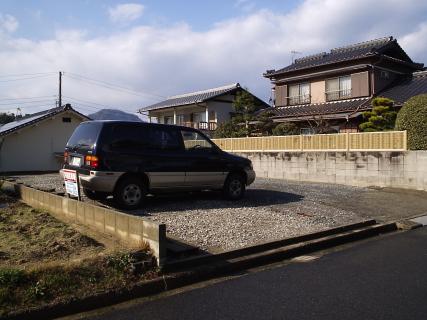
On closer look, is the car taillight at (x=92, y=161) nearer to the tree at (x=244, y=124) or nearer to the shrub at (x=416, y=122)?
the shrub at (x=416, y=122)

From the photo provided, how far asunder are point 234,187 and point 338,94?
17.4m

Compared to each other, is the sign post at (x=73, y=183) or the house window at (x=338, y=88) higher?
the house window at (x=338, y=88)

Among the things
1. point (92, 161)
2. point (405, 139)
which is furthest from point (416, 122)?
point (92, 161)

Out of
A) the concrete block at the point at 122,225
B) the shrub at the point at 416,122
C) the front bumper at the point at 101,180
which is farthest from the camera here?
the shrub at the point at 416,122

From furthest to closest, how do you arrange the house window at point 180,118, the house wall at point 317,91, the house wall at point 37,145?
the house window at point 180,118
the house wall at point 317,91
the house wall at point 37,145

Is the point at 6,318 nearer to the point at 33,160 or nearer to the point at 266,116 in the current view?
the point at 33,160

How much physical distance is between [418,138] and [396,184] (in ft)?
5.37

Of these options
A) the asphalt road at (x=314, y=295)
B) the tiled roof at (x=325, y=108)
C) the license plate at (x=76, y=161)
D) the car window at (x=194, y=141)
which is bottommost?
the asphalt road at (x=314, y=295)

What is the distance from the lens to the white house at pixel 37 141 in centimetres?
2297

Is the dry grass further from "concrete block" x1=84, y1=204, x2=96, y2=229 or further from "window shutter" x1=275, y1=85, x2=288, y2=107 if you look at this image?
"window shutter" x1=275, y1=85, x2=288, y2=107

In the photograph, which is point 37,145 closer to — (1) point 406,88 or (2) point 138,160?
(2) point 138,160

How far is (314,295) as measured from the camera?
4840 millimetres

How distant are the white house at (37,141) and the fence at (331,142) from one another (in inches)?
405

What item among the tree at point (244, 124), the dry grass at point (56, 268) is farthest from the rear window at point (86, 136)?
the tree at point (244, 124)
